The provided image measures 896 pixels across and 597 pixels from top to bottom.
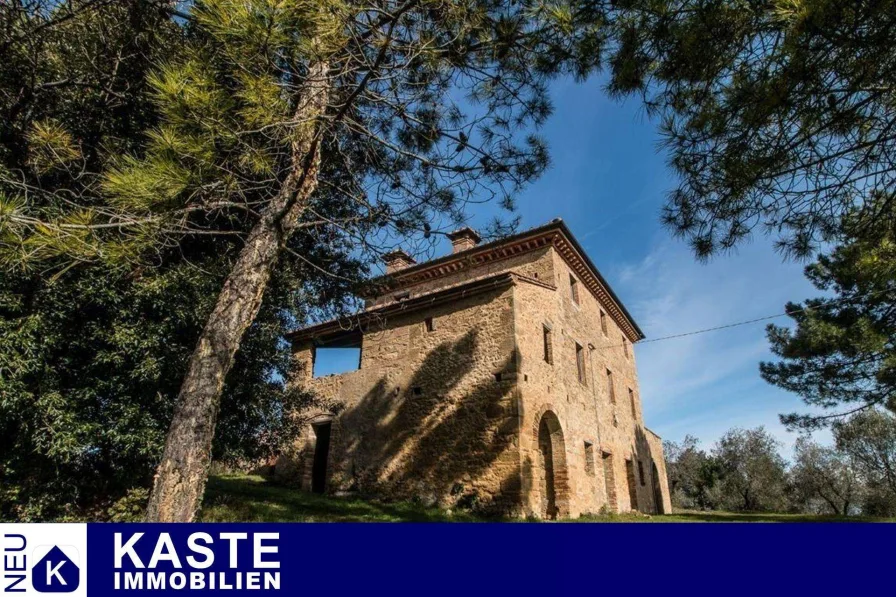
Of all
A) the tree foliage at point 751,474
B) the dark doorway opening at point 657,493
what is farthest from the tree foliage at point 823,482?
the dark doorway opening at point 657,493

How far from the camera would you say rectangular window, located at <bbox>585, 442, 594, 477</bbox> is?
13.1 metres

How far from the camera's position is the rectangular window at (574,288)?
48.4 ft

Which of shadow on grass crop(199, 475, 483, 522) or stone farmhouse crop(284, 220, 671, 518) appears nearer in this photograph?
shadow on grass crop(199, 475, 483, 522)

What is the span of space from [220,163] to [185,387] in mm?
1911

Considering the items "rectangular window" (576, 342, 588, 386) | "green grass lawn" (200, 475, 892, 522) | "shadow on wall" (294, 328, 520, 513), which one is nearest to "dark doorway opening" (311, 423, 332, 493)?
"shadow on wall" (294, 328, 520, 513)

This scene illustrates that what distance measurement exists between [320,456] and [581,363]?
323 inches

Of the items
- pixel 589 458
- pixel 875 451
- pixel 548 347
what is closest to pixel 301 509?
pixel 548 347

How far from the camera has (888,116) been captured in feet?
11.9

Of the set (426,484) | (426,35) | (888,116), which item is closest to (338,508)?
(426,484)

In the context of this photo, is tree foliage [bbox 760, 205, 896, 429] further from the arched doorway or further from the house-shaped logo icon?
the house-shaped logo icon

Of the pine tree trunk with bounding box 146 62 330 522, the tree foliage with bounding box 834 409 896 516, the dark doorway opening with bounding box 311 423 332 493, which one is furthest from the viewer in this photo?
the tree foliage with bounding box 834 409 896 516

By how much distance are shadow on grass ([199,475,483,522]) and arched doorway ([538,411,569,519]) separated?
220 cm

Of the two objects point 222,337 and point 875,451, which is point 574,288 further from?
point 875,451

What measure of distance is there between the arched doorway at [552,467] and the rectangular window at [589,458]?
183 centimetres
